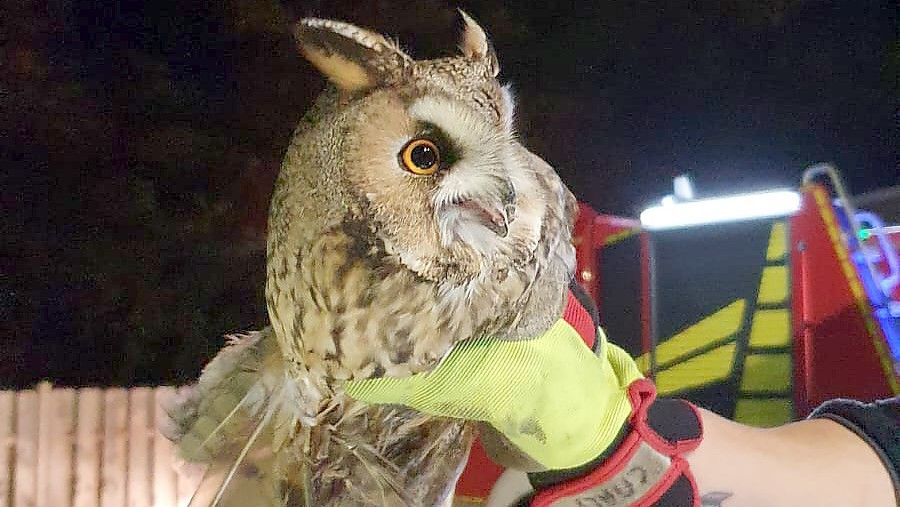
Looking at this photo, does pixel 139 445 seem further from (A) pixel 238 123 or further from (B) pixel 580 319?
(B) pixel 580 319

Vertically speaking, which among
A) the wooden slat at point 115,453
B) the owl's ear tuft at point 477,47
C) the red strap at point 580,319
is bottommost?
the wooden slat at point 115,453

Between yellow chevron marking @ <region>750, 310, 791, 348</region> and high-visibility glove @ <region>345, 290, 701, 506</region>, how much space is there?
802 millimetres

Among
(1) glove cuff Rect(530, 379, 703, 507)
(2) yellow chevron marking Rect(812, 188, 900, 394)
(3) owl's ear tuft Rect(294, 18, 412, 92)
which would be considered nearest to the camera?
(3) owl's ear tuft Rect(294, 18, 412, 92)

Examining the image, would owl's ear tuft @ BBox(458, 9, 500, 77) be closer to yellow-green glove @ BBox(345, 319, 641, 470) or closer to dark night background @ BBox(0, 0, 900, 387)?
yellow-green glove @ BBox(345, 319, 641, 470)

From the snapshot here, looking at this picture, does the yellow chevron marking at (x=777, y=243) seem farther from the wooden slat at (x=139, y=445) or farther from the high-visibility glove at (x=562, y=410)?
the wooden slat at (x=139, y=445)

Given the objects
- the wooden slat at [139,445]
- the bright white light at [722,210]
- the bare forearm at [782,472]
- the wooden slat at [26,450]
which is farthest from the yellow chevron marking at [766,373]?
the wooden slat at [26,450]

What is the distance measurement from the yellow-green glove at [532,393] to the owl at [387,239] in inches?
0.6

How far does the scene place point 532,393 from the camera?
22.9 inches

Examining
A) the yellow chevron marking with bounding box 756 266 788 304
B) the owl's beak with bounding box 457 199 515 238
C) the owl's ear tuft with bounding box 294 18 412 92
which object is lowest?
the owl's beak with bounding box 457 199 515 238

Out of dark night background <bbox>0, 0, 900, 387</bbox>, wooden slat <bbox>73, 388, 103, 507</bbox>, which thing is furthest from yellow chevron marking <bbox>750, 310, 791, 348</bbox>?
wooden slat <bbox>73, 388, 103, 507</bbox>

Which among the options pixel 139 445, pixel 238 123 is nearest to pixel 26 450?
pixel 139 445

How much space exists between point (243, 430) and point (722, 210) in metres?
1.07

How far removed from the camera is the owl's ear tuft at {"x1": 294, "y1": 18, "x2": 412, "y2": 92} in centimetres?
47

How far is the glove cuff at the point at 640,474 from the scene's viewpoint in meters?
0.60
